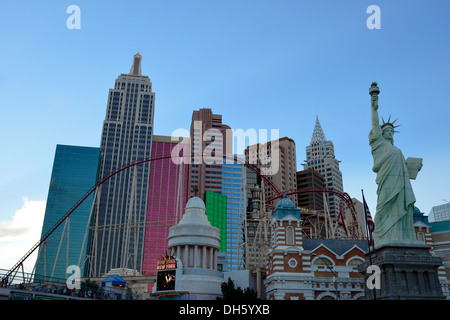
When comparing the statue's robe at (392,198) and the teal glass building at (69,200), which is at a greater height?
the teal glass building at (69,200)

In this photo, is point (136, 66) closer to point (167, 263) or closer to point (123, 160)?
point (123, 160)

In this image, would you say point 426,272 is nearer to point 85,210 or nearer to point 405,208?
point 405,208

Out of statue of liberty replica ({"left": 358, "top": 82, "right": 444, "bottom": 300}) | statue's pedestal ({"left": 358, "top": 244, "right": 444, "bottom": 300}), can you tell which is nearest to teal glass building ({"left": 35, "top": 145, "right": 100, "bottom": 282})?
statue of liberty replica ({"left": 358, "top": 82, "right": 444, "bottom": 300})

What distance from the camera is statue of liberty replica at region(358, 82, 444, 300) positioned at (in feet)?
115

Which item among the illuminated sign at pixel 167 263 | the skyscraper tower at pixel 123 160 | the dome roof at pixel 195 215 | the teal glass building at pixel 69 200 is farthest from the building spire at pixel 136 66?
the illuminated sign at pixel 167 263

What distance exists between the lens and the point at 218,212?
500 ft

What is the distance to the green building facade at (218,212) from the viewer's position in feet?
489

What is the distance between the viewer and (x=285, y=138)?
548 ft

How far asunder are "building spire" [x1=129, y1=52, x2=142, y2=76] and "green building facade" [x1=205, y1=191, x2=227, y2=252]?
68942 millimetres

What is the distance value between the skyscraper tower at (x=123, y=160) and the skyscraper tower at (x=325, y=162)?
242ft

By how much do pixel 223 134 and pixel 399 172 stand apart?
424 feet

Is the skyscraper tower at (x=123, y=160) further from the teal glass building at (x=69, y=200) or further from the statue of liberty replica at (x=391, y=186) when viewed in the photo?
the statue of liberty replica at (x=391, y=186)

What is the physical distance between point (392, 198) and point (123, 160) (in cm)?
12952
